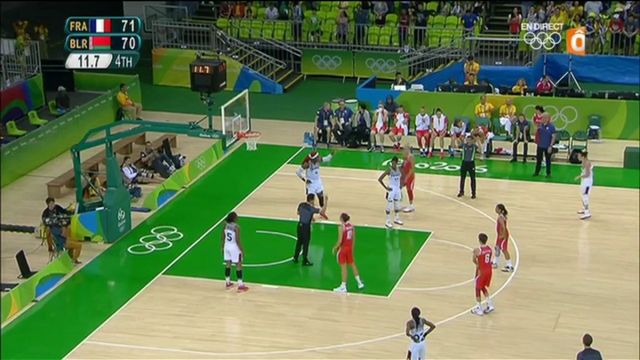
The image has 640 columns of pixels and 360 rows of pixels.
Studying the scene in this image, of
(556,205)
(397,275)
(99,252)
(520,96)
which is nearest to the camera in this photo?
(397,275)

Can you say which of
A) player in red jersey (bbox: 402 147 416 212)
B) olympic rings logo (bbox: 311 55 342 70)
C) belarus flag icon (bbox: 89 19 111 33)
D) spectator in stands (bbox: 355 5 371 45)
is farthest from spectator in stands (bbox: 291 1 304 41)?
belarus flag icon (bbox: 89 19 111 33)

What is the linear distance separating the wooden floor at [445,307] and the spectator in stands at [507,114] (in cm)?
486

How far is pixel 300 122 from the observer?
31.5 meters

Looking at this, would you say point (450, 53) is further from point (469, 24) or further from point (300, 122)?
point (300, 122)

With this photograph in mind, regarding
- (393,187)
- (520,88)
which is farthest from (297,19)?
(393,187)

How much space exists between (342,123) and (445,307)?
10.9m

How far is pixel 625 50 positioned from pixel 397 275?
61.3ft

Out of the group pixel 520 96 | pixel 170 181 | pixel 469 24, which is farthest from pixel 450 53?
pixel 170 181

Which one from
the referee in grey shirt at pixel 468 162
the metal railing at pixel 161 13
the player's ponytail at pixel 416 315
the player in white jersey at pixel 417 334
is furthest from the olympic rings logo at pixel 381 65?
the player's ponytail at pixel 416 315

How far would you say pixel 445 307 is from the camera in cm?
1825

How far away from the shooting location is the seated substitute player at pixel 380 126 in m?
28.0

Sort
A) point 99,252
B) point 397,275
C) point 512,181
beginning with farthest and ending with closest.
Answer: point 512,181 < point 99,252 < point 397,275

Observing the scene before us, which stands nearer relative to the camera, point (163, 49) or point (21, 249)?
point (21, 249)
